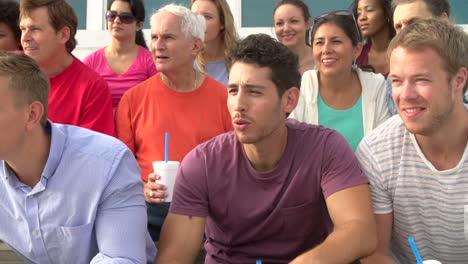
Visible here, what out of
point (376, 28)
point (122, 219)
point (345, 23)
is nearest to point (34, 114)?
point (122, 219)

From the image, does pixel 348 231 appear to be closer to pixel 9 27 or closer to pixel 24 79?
pixel 24 79

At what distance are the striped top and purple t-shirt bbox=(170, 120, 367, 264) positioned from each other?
0.28 feet

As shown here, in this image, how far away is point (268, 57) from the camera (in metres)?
2.61

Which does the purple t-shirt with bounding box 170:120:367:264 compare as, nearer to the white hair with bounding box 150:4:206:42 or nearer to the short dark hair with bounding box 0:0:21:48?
the white hair with bounding box 150:4:206:42

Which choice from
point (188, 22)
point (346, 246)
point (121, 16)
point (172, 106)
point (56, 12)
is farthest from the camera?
point (121, 16)

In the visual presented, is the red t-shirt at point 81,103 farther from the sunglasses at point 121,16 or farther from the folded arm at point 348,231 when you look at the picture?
the folded arm at point 348,231

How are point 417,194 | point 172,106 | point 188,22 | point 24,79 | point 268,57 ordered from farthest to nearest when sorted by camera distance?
point 188,22 → point 172,106 → point 268,57 → point 417,194 → point 24,79

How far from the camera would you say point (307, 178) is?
2.54 m

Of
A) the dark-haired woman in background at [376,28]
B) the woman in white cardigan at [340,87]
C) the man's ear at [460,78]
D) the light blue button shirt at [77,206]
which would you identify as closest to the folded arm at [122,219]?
the light blue button shirt at [77,206]

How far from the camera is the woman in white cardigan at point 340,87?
11.2ft

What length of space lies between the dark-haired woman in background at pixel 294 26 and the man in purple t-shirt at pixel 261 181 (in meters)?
1.71

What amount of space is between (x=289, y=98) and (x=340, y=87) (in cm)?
93

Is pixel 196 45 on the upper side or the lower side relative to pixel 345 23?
lower

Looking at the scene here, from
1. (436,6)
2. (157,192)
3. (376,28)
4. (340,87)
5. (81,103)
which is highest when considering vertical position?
(436,6)
